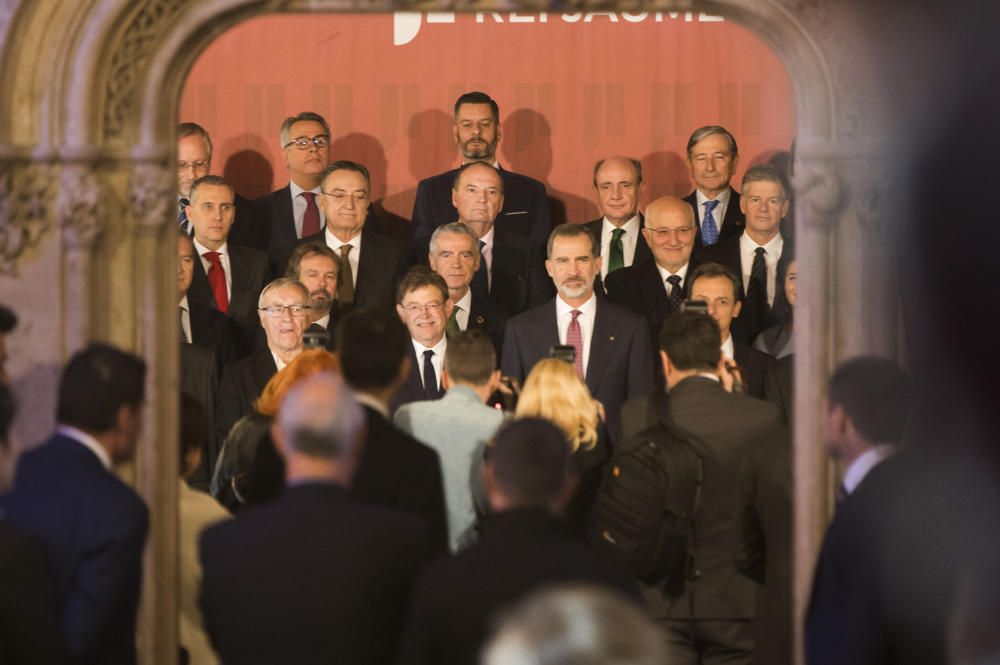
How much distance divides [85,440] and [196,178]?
4365 millimetres

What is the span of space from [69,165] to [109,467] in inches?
50.5

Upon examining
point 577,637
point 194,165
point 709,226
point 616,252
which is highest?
point 194,165

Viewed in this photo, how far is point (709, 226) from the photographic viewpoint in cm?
892

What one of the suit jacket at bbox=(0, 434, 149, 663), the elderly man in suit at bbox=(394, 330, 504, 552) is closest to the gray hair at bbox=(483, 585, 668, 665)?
the suit jacket at bbox=(0, 434, 149, 663)

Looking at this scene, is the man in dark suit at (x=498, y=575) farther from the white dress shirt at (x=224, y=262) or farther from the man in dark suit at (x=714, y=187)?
the man in dark suit at (x=714, y=187)

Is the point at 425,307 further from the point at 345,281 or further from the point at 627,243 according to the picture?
the point at 627,243

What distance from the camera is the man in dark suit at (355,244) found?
8.38 metres

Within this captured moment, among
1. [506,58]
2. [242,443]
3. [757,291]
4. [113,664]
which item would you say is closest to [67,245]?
[242,443]

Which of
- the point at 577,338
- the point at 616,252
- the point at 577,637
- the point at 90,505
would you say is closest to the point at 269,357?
the point at 577,338

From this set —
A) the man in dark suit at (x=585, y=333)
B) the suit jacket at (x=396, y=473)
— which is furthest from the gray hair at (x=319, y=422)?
the man in dark suit at (x=585, y=333)

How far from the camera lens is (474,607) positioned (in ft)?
12.0

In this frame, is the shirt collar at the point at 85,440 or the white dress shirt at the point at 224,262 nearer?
the shirt collar at the point at 85,440

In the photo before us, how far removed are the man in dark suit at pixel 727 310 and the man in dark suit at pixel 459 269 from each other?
93 cm

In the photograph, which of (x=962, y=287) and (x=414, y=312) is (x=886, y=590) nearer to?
(x=962, y=287)
